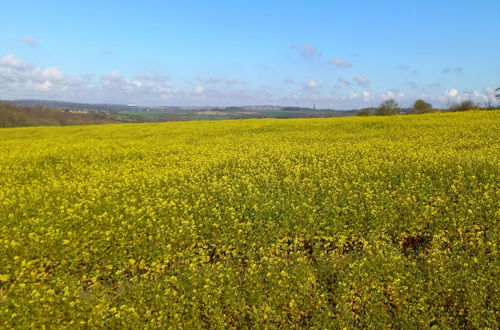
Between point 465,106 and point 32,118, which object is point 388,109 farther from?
point 32,118

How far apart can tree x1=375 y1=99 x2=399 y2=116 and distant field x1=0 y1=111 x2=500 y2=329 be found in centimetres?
4867

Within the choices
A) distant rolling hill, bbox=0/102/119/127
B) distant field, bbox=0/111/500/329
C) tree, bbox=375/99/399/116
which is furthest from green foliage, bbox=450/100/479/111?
distant rolling hill, bbox=0/102/119/127

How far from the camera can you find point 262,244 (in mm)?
8922

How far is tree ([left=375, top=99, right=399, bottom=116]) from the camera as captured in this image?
6246cm

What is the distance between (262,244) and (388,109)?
6070cm

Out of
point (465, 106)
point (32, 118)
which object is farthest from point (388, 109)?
point (32, 118)

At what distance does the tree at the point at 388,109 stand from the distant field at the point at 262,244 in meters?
48.7

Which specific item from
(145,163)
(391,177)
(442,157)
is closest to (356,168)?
(391,177)

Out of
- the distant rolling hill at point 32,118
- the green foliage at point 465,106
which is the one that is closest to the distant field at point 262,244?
the green foliage at point 465,106

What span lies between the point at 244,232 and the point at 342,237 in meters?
2.56

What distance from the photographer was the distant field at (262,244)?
6195 mm

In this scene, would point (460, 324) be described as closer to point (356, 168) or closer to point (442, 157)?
point (356, 168)

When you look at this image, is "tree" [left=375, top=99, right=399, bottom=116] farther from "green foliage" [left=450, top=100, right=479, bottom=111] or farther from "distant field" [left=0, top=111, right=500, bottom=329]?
"distant field" [left=0, top=111, right=500, bottom=329]

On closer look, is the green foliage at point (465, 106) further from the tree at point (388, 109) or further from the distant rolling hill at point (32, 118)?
the distant rolling hill at point (32, 118)
